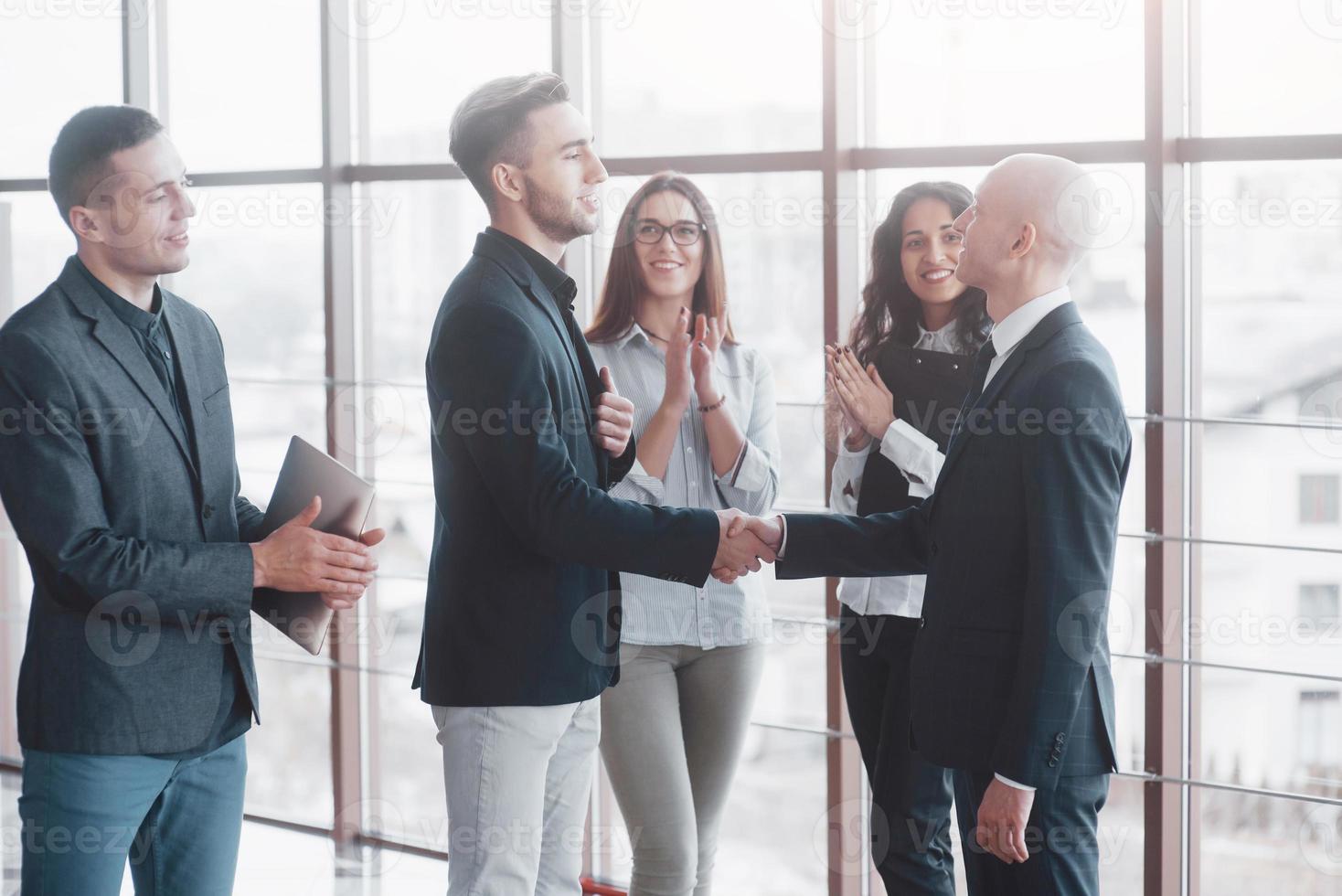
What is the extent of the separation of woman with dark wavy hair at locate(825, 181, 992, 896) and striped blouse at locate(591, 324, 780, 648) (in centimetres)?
17

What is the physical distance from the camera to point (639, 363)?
255cm

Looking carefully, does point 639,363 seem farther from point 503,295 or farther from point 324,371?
point 324,371

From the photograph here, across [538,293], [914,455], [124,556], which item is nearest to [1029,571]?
[914,455]

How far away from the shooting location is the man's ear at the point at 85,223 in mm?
1775

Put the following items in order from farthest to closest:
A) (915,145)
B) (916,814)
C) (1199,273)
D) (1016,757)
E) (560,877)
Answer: (915,145) < (1199,273) < (916,814) < (560,877) < (1016,757)

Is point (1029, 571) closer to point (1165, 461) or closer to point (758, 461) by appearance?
point (758, 461)

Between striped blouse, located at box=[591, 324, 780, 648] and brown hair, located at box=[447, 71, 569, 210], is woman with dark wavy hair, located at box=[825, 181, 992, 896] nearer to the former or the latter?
striped blouse, located at box=[591, 324, 780, 648]

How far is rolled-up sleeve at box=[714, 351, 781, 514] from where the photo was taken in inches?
97.6

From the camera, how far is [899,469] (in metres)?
2.45

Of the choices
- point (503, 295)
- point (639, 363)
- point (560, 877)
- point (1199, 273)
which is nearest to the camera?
point (503, 295)

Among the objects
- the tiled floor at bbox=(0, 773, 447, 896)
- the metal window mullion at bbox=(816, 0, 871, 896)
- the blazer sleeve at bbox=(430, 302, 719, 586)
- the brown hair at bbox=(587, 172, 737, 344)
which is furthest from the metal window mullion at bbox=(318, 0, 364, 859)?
the blazer sleeve at bbox=(430, 302, 719, 586)

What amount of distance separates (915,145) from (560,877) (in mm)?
1933

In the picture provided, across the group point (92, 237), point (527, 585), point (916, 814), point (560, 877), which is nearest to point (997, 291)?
point (527, 585)

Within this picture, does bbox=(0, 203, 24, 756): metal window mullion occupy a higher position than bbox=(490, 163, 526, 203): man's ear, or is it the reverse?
bbox=(490, 163, 526, 203): man's ear
